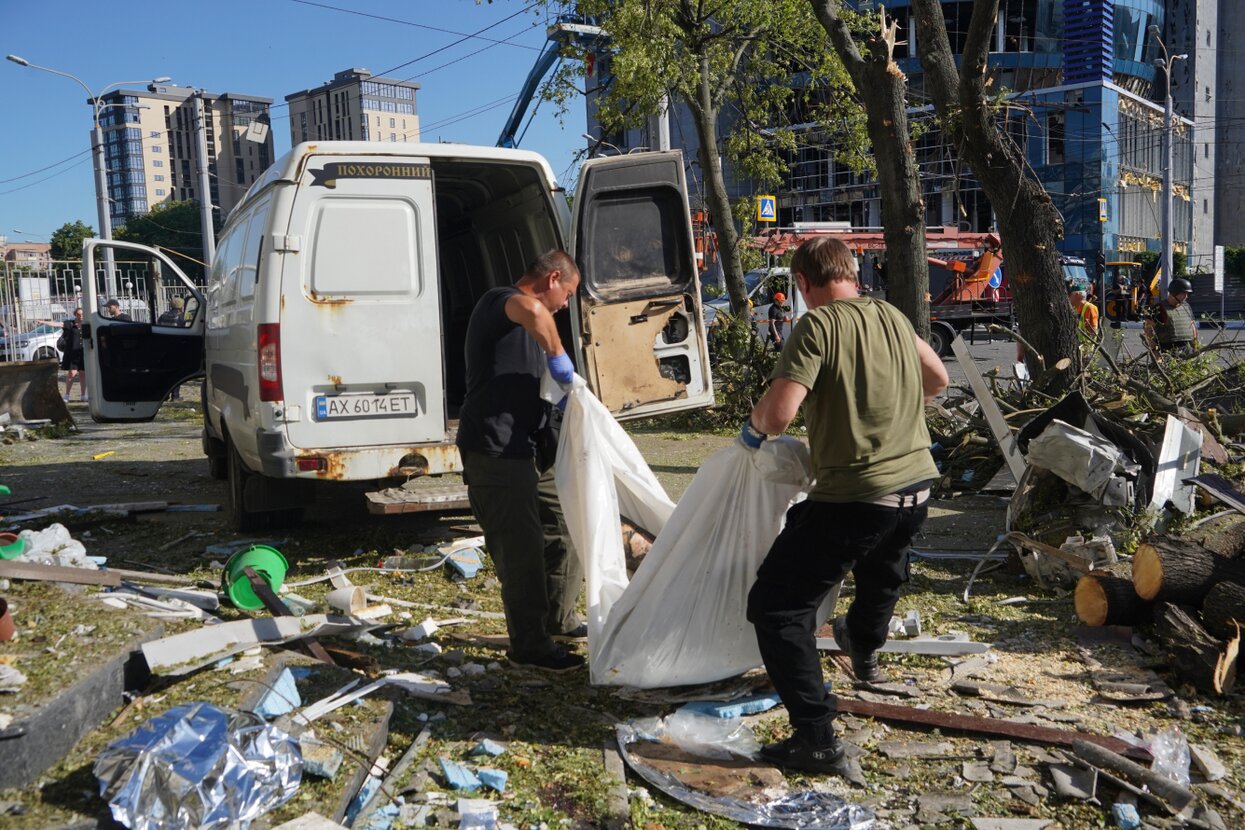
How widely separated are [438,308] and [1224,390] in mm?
6435

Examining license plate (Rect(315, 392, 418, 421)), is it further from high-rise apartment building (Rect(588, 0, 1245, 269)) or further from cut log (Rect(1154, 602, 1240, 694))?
high-rise apartment building (Rect(588, 0, 1245, 269))

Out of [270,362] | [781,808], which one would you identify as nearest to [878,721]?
[781,808]

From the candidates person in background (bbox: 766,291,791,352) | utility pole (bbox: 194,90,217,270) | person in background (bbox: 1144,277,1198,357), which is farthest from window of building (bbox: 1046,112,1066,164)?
person in background (bbox: 1144,277,1198,357)

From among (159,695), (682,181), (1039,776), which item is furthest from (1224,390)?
(159,695)

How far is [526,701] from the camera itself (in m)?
4.19

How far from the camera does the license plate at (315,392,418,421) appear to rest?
5.96 meters

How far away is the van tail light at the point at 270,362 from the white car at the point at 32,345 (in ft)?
50.9

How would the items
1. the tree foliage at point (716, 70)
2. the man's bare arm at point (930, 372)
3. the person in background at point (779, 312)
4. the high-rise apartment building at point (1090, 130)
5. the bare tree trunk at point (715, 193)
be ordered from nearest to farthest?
the man's bare arm at point (930, 372), the tree foliage at point (716, 70), the bare tree trunk at point (715, 193), the person in background at point (779, 312), the high-rise apartment building at point (1090, 130)

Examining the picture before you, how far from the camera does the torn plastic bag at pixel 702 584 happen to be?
386cm

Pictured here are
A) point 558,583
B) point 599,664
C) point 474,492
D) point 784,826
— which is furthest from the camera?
point 558,583

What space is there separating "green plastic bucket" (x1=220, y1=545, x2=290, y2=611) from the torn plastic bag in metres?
2.01

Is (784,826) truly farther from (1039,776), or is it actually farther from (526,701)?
(526,701)

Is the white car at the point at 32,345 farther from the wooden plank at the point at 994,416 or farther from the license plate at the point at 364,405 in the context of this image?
the wooden plank at the point at 994,416

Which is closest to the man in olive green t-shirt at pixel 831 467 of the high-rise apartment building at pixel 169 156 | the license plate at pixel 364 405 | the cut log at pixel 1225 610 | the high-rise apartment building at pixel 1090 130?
the cut log at pixel 1225 610
